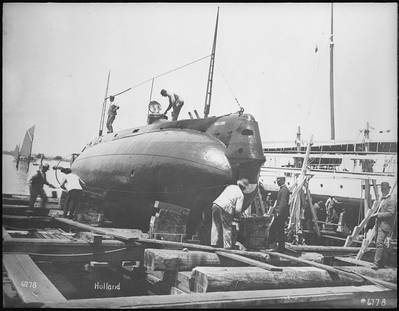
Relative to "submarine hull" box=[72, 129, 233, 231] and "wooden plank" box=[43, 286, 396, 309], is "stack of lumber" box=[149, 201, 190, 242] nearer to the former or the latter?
"submarine hull" box=[72, 129, 233, 231]

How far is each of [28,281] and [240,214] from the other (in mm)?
4085

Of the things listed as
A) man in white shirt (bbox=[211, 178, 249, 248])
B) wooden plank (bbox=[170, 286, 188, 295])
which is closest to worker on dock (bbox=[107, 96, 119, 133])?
man in white shirt (bbox=[211, 178, 249, 248])

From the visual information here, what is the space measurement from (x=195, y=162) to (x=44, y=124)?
367 cm

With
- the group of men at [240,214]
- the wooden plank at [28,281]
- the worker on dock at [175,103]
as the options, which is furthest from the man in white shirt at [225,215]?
the worker on dock at [175,103]

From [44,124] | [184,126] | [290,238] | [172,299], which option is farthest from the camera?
[290,238]

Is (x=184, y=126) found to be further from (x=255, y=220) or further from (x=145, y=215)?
(x=255, y=220)

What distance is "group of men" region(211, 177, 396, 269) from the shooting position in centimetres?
762

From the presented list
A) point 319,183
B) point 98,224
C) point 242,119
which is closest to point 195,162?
point 242,119

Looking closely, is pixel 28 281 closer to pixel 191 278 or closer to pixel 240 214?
pixel 191 278

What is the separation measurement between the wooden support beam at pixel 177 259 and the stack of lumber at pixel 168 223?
107cm

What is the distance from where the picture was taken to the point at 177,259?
20.7 feet

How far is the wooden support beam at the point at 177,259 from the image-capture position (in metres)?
6.25

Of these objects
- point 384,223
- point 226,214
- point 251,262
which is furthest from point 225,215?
point 384,223

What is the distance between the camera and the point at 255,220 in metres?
7.98
